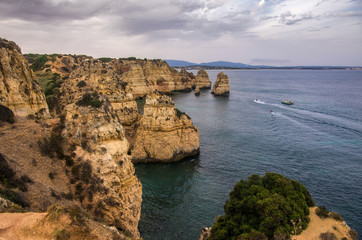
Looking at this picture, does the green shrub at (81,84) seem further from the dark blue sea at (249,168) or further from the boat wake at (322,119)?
the boat wake at (322,119)

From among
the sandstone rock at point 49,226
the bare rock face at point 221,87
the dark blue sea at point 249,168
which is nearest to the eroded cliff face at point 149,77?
the bare rock face at point 221,87

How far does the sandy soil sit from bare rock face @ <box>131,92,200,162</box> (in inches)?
882

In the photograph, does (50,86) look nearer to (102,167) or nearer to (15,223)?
(102,167)

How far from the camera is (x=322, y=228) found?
14.9 m

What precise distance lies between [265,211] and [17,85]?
2401 cm

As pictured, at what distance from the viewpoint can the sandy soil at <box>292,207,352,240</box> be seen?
46.6 feet

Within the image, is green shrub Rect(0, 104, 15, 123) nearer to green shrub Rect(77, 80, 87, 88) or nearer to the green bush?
the green bush

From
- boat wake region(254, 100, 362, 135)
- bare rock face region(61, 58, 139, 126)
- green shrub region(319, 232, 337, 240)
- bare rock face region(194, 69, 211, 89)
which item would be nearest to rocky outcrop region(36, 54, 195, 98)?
bare rock face region(194, 69, 211, 89)

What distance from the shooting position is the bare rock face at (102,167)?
51.4 feet

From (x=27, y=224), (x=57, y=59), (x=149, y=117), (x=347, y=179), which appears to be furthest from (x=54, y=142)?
(x=57, y=59)

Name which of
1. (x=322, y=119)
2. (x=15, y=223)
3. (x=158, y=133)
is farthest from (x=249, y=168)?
(x=322, y=119)

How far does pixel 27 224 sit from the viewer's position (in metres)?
8.65

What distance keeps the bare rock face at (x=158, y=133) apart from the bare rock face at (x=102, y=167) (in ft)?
49.0

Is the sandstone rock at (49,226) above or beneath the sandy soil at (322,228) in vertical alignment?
above
